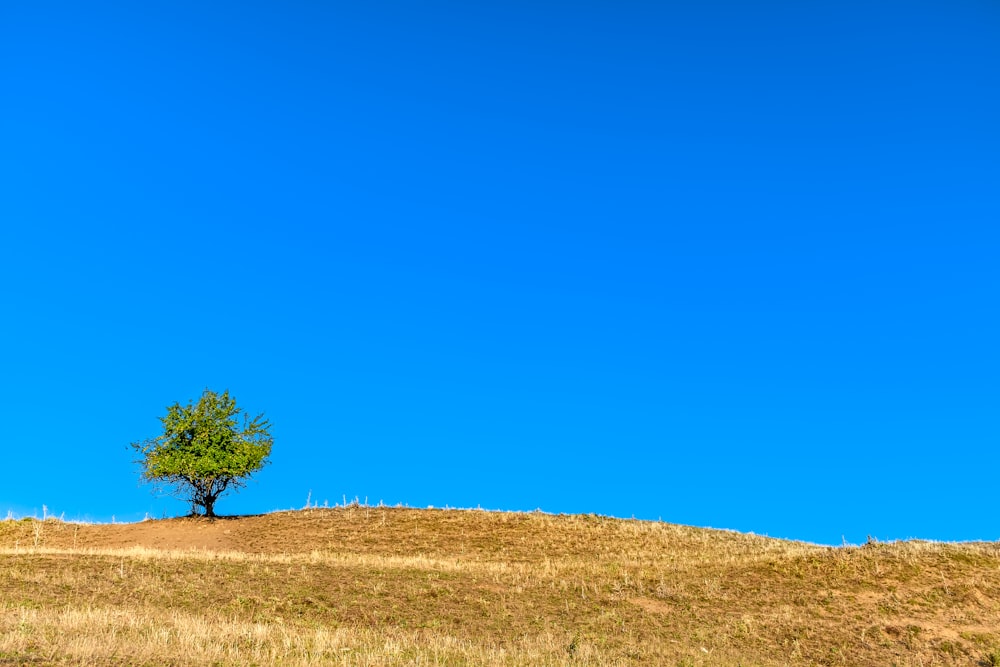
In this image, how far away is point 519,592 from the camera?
32.2 m

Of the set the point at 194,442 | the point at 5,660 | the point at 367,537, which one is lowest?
the point at 5,660

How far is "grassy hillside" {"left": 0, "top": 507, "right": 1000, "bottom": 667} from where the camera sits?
60.3 ft

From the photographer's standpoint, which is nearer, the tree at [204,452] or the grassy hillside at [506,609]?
the grassy hillside at [506,609]

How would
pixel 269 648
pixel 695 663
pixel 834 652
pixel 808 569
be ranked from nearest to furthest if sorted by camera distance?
pixel 269 648, pixel 695 663, pixel 834 652, pixel 808 569

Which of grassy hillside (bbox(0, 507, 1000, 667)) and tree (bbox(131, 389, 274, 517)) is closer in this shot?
grassy hillside (bbox(0, 507, 1000, 667))

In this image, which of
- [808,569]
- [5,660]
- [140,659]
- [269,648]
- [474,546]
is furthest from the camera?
[474,546]

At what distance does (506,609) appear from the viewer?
29.0m

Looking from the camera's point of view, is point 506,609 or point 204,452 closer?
point 506,609

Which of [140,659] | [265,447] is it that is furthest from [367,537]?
[140,659]

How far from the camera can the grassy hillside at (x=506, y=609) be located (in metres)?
18.4

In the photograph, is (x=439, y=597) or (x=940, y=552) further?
(x=940, y=552)

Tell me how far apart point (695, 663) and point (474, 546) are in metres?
29.8

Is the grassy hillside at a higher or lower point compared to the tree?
lower

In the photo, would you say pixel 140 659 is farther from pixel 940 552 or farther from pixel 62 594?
pixel 940 552
